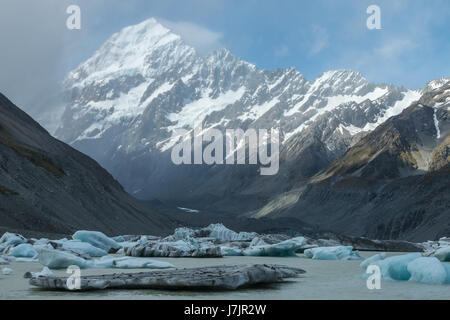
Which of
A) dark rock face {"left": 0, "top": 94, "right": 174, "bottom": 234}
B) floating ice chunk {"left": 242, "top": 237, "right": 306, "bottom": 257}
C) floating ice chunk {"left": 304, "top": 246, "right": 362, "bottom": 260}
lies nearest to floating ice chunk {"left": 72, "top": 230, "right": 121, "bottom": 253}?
floating ice chunk {"left": 242, "top": 237, "right": 306, "bottom": 257}

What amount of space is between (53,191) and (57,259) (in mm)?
60030

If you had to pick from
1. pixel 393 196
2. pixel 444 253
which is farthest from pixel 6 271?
pixel 393 196

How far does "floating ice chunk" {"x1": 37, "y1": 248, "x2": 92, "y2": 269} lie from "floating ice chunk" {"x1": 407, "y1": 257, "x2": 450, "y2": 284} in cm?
1654

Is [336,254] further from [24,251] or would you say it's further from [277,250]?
[24,251]

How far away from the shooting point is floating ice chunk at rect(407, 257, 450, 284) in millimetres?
24141

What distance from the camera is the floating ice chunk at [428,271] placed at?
2414cm

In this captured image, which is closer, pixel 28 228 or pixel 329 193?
pixel 28 228

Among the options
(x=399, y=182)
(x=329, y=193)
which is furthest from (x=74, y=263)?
(x=329, y=193)

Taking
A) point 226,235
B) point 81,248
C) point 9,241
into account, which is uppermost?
point 226,235

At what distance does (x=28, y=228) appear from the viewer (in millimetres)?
69000

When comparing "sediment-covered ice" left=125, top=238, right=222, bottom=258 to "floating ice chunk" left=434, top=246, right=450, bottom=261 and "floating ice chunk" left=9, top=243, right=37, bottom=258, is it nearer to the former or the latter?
"floating ice chunk" left=9, top=243, right=37, bottom=258

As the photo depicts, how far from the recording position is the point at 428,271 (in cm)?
2445
